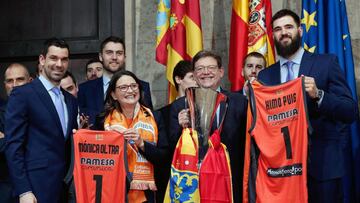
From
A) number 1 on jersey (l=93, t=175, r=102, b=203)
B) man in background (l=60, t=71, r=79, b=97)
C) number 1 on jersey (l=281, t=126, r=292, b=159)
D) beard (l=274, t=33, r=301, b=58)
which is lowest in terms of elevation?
number 1 on jersey (l=93, t=175, r=102, b=203)

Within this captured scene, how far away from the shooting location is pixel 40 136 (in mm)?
4445

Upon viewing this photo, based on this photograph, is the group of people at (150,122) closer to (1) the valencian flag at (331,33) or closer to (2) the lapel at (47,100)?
(2) the lapel at (47,100)

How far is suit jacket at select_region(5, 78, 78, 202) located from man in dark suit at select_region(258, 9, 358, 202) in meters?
1.73

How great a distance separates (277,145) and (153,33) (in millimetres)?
2912

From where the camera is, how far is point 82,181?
14.6 feet

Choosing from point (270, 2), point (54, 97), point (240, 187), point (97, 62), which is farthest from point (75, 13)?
point (240, 187)

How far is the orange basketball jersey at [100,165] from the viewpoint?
4.46 metres

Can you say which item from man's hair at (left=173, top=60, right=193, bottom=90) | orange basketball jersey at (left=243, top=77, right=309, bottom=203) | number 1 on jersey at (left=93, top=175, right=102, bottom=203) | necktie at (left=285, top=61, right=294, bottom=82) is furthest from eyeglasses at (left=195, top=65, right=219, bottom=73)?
number 1 on jersey at (left=93, top=175, right=102, bottom=203)

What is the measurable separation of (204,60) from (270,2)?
6.05ft

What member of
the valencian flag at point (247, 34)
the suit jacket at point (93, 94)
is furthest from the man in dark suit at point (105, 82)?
the valencian flag at point (247, 34)

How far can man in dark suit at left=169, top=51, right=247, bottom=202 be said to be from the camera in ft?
14.5

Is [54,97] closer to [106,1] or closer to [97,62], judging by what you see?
[97,62]

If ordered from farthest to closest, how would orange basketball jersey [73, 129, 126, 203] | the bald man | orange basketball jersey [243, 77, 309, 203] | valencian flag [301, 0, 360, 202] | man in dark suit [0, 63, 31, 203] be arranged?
valencian flag [301, 0, 360, 202]
the bald man
man in dark suit [0, 63, 31, 203]
orange basketball jersey [73, 129, 126, 203]
orange basketball jersey [243, 77, 309, 203]

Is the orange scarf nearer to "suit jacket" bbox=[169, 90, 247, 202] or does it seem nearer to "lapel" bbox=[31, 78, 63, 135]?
"suit jacket" bbox=[169, 90, 247, 202]
